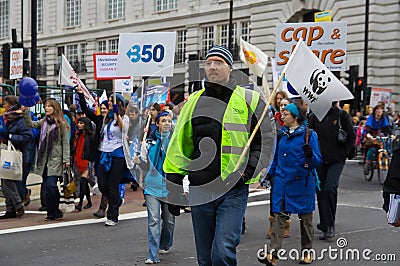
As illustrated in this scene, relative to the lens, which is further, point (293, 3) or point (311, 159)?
point (293, 3)

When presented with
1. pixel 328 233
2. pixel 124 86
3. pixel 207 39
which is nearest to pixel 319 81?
pixel 328 233

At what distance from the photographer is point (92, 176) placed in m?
11.2

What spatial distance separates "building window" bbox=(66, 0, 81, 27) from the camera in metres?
45.4

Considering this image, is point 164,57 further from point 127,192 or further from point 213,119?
point 213,119

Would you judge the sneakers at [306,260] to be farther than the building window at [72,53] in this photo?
No

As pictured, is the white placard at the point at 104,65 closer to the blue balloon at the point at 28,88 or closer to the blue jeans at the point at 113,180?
the blue balloon at the point at 28,88

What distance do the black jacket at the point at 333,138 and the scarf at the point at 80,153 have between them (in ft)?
13.7

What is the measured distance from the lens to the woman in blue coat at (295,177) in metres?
6.32

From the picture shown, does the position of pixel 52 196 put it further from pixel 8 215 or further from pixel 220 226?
pixel 220 226

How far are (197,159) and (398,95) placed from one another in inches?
1068

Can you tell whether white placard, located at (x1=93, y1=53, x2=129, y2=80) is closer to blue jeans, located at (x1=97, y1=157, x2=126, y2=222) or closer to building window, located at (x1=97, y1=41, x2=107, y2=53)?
blue jeans, located at (x1=97, y1=157, x2=126, y2=222)

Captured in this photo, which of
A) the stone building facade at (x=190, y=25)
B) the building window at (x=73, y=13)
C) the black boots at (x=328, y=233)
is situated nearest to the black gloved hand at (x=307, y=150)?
the black boots at (x=328, y=233)

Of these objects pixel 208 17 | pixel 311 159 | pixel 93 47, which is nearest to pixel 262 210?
pixel 311 159

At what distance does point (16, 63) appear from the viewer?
16359 millimetres
